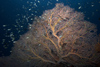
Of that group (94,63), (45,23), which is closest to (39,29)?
(45,23)

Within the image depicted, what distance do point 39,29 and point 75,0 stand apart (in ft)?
125

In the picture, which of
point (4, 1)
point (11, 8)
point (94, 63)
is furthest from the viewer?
point (11, 8)

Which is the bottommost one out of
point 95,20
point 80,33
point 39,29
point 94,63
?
point 94,63

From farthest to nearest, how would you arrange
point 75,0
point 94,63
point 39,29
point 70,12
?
1. point 75,0
2. point 70,12
3. point 39,29
4. point 94,63

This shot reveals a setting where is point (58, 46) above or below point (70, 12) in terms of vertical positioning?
below

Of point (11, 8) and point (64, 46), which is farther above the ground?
point (11, 8)

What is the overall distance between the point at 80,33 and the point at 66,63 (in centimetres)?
213

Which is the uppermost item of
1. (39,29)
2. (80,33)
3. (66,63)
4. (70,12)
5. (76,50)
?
(70,12)

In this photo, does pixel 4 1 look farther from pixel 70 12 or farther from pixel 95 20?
pixel 95 20

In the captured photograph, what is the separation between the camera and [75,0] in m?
36.4

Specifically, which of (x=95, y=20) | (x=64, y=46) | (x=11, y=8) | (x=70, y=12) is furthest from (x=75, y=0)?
(x=64, y=46)

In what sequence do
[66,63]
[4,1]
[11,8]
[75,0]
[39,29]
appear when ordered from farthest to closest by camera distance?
[75,0], [11,8], [4,1], [39,29], [66,63]

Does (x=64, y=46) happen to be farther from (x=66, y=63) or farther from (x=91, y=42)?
(x=91, y=42)

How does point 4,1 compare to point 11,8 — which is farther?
point 11,8
